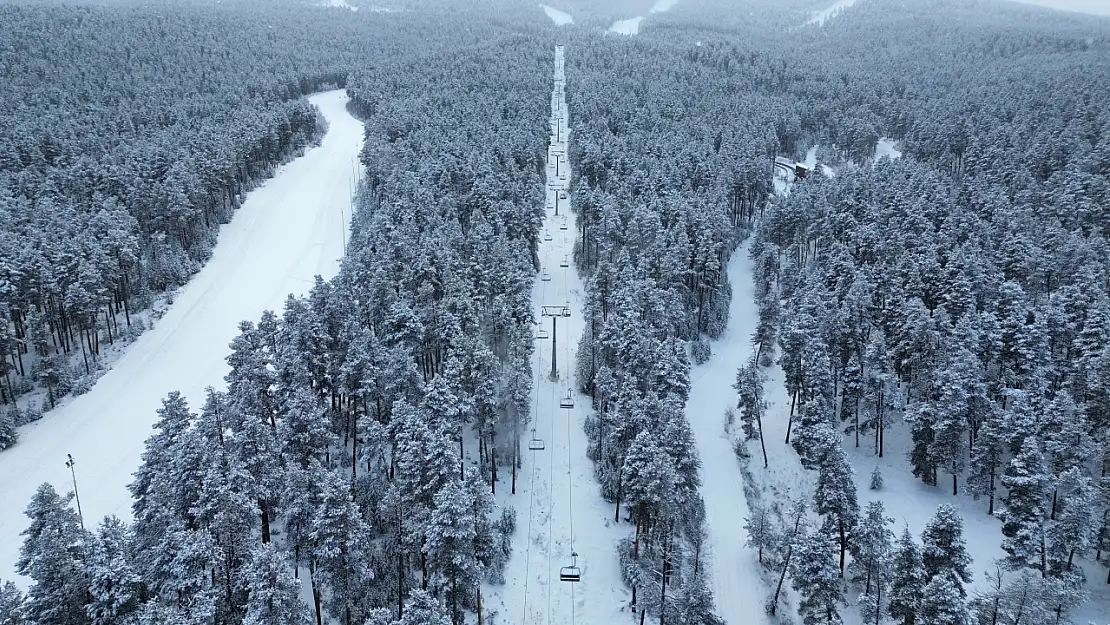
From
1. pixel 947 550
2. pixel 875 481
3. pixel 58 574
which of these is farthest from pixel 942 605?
pixel 58 574

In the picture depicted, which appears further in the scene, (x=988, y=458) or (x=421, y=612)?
(x=988, y=458)

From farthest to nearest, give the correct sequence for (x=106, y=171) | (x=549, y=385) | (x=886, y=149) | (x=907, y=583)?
(x=886, y=149)
(x=106, y=171)
(x=549, y=385)
(x=907, y=583)

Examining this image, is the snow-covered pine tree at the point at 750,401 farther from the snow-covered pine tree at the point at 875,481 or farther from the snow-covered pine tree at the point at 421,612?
the snow-covered pine tree at the point at 421,612

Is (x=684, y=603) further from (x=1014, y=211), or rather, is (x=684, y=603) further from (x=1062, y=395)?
(x=1014, y=211)

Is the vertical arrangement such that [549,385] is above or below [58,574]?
below

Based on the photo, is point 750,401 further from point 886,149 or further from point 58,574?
point 886,149

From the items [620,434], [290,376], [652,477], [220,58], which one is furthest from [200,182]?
[220,58]

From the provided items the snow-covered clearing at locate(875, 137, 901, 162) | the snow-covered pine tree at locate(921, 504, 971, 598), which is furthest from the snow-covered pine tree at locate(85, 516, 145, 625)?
the snow-covered clearing at locate(875, 137, 901, 162)

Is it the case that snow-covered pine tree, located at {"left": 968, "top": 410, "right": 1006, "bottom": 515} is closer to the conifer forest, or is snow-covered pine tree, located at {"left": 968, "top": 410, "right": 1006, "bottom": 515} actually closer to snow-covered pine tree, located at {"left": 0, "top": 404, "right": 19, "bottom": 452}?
the conifer forest

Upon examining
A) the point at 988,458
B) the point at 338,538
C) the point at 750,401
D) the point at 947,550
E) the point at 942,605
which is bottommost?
the point at 750,401
